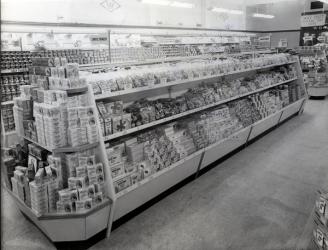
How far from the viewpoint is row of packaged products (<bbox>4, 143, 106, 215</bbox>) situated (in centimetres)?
269

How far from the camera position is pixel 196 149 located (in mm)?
4141

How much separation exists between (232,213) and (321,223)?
4.66 ft

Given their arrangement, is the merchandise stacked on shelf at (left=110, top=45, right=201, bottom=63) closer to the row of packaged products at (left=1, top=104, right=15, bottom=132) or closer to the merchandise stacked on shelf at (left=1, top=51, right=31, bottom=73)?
the merchandise stacked on shelf at (left=1, top=51, right=31, bottom=73)

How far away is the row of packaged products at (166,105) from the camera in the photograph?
3146 millimetres

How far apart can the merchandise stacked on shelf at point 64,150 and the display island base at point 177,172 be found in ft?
1.17

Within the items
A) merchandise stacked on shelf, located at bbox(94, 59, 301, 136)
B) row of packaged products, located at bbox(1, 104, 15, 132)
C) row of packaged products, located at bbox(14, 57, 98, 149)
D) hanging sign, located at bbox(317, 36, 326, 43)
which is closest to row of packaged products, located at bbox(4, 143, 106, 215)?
row of packaged products, located at bbox(14, 57, 98, 149)

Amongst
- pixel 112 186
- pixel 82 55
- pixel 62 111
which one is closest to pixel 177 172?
pixel 112 186

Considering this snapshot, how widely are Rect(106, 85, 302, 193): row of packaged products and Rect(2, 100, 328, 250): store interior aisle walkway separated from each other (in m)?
0.48

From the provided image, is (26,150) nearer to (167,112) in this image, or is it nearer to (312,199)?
(167,112)

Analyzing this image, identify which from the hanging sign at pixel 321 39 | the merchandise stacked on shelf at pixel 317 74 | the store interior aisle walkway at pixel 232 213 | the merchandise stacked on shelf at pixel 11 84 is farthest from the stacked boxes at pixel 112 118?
the hanging sign at pixel 321 39

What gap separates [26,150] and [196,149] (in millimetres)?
2147

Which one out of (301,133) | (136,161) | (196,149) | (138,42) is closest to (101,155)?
(136,161)

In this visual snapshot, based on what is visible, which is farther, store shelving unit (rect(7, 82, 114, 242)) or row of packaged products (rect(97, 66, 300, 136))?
row of packaged products (rect(97, 66, 300, 136))

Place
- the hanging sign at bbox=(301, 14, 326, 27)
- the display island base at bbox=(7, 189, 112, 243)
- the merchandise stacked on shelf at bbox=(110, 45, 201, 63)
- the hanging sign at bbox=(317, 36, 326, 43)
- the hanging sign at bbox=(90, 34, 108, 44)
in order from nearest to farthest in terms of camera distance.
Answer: the display island base at bbox=(7, 189, 112, 243) → the hanging sign at bbox=(90, 34, 108, 44) → the merchandise stacked on shelf at bbox=(110, 45, 201, 63) → the hanging sign at bbox=(317, 36, 326, 43) → the hanging sign at bbox=(301, 14, 326, 27)
